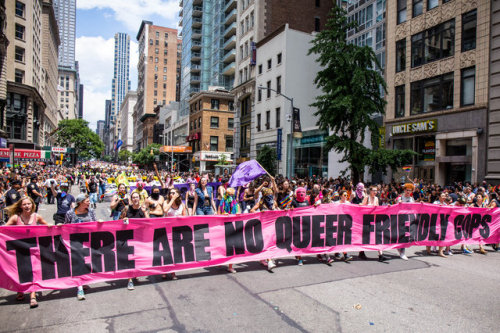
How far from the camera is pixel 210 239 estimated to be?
767 centimetres

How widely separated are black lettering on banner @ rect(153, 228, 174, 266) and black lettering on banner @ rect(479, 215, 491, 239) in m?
9.08

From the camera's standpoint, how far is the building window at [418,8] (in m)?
23.6

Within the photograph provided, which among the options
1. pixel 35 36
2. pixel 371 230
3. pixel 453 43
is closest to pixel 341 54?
pixel 453 43

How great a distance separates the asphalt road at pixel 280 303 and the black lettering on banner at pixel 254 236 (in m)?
0.46

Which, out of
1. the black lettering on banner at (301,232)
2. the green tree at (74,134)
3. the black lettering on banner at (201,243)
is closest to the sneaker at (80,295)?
the black lettering on banner at (201,243)

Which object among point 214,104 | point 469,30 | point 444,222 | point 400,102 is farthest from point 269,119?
point 444,222

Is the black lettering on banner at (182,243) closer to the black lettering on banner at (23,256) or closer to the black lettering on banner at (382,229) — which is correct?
the black lettering on banner at (23,256)

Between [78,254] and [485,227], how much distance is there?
1093cm

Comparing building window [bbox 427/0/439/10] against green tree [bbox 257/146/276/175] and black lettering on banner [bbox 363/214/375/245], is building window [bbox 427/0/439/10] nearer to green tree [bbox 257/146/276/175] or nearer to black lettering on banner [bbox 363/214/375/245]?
green tree [bbox 257/146/276/175]

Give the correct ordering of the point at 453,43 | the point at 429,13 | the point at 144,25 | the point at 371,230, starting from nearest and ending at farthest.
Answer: the point at 371,230 → the point at 453,43 → the point at 429,13 → the point at 144,25

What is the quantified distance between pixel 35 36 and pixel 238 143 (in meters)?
40.4

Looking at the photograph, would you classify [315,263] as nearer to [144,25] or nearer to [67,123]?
[67,123]

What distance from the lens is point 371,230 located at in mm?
9281

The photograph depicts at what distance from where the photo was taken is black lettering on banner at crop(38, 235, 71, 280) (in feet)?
20.5
